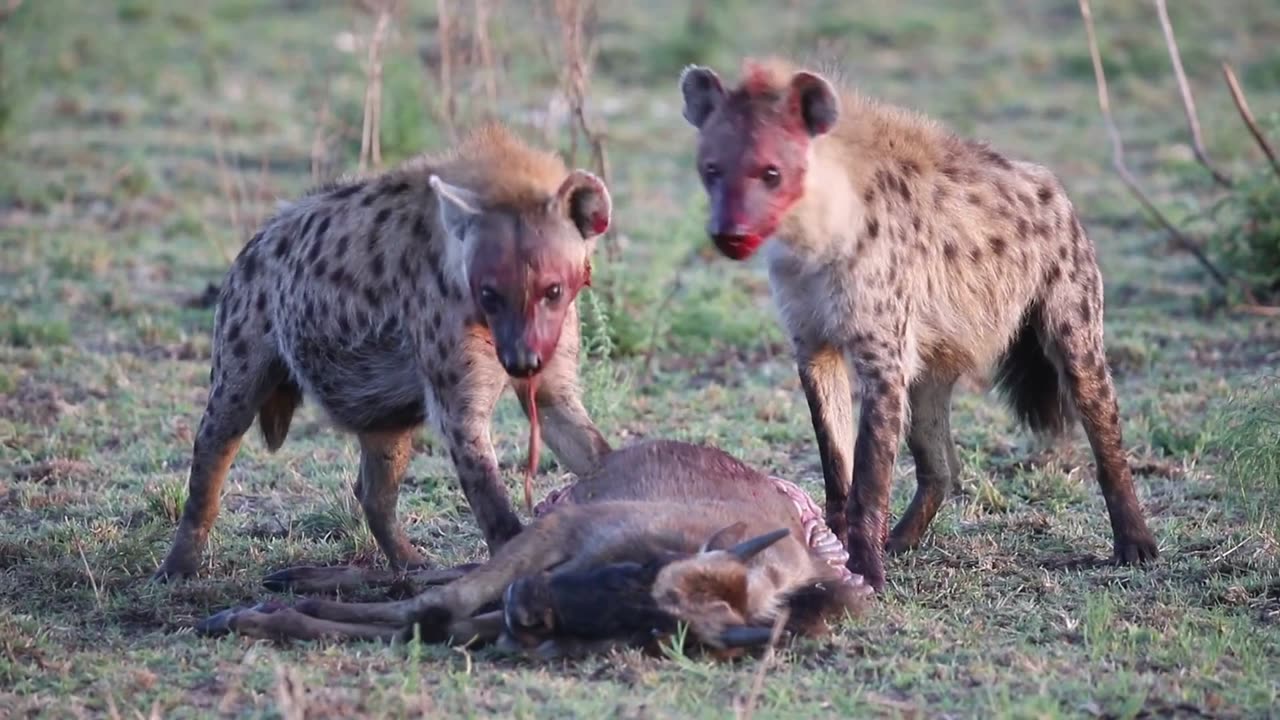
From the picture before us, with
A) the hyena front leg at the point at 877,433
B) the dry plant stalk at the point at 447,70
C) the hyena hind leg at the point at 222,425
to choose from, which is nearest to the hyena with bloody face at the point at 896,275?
the hyena front leg at the point at 877,433

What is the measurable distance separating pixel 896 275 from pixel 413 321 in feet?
4.60

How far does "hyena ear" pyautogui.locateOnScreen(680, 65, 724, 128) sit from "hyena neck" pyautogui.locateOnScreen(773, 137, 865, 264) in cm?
31

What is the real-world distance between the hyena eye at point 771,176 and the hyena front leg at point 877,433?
1.89 feet

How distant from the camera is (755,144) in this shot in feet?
16.8

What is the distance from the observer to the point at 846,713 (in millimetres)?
4211

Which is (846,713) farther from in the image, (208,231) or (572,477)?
(208,231)

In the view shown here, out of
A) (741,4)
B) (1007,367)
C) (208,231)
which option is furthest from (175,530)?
(741,4)

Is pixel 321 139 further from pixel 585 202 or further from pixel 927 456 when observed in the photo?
pixel 585 202

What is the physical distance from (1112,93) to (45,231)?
7.65m

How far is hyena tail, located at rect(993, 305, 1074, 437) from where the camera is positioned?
19.6 feet

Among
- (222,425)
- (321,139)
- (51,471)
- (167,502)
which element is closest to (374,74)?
(321,139)

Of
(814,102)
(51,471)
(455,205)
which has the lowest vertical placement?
(51,471)

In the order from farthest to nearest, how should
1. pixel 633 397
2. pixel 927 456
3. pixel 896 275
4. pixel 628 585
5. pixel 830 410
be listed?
pixel 633 397 → pixel 927 456 → pixel 830 410 → pixel 896 275 → pixel 628 585

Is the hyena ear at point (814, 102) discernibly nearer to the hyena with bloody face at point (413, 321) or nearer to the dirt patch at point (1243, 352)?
the hyena with bloody face at point (413, 321)
